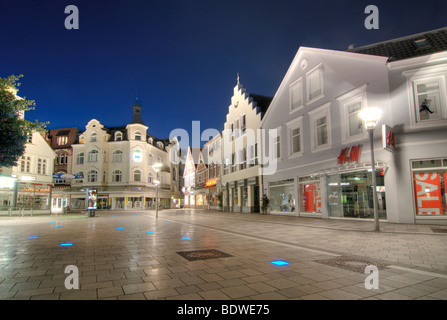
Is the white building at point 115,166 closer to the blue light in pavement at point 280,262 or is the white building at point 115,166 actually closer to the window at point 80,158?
the window at point 80,158

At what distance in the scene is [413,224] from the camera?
1320 cm

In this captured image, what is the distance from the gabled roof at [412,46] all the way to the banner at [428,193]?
6003mm

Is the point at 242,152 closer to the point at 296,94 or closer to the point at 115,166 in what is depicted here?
the point at 296,94

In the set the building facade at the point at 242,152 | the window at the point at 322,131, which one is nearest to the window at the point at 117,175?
the building facade at the point at 242,152

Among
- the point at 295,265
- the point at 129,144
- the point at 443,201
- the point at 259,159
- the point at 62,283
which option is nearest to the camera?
the point at 62,283

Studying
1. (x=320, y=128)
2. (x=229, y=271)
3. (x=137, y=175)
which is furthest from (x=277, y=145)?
(x=137, y=175)

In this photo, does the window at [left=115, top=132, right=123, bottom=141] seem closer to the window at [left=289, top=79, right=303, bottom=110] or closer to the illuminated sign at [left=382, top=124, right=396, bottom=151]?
the window at [left=289, top=79, right=303, bottom=110]

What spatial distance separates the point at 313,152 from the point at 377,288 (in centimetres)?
1634

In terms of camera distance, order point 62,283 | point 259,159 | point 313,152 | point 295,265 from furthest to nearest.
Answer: point 259,159 → point 313,152 → point 295,265 → point 62,283

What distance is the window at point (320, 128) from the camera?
1880cm

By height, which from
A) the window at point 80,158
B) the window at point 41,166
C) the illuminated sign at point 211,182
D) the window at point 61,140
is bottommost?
the illuminated sign at point 211,182

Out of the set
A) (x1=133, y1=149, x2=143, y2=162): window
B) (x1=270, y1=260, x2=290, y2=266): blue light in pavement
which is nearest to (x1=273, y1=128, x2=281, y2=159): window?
(x1=270, y1=260, x2=290, y2=266): blue light in pavement
